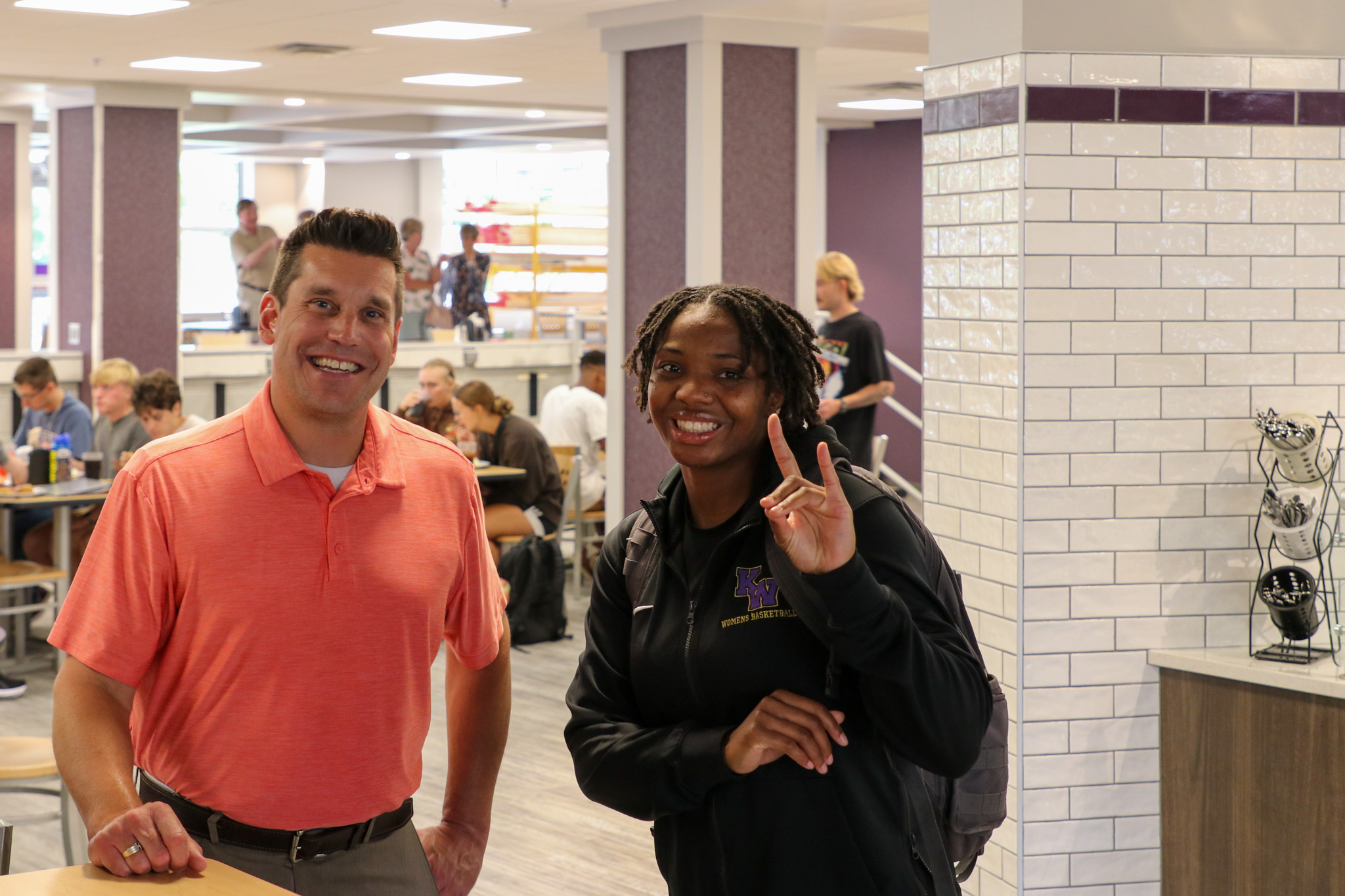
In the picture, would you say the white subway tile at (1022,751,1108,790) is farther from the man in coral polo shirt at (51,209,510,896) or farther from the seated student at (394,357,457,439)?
the seated student at (394,357,457,439)

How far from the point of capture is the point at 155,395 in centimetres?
657

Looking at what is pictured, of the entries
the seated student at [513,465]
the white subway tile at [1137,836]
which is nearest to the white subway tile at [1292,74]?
the white subway tile at [1137,836]

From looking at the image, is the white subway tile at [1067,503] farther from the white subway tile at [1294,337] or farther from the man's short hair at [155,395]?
the man's short hair at [155,395]

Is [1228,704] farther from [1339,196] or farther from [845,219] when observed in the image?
[845,219]

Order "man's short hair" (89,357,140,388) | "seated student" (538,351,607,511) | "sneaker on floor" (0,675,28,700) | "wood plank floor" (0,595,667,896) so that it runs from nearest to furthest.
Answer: "wood plank floor" (0,595,667,896) < "sneaker on floor" (0,675,28,700) < "man's short hair" (89,357,140,388) < "seated student" (538,351,607,511)

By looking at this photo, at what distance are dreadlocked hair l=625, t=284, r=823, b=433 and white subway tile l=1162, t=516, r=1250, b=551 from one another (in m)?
1.68

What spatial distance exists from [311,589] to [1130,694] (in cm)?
208

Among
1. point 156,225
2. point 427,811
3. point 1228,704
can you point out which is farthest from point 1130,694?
point 156,225

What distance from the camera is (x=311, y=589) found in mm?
1744

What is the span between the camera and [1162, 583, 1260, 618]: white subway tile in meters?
3.16

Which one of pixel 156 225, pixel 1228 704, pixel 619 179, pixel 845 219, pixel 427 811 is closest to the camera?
pixel 1228 704

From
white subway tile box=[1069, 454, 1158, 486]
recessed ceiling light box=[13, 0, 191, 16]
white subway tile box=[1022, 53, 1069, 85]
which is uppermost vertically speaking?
recessed ceiling light box=[13, 0, 191, 16]

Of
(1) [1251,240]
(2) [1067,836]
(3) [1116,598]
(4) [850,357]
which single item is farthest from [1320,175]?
(4) [850,357]

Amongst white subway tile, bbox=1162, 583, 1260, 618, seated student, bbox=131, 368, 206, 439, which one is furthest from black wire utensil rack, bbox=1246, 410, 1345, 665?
seated student, bbox=131, 368, 206, 439
